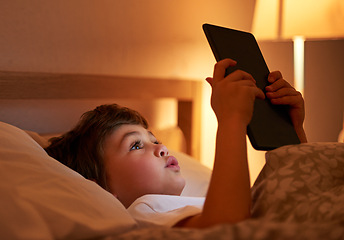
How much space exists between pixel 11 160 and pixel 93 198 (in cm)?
17

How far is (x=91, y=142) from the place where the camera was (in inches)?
44.3

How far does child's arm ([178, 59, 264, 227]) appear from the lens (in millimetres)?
701

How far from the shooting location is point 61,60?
1496 millimetres

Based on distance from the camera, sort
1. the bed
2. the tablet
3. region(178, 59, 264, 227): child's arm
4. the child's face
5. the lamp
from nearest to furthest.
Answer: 1. the bed
2. region(178, 59, 264, 227): child's arm
3. the tablet
4. the child's face
5. the lamp

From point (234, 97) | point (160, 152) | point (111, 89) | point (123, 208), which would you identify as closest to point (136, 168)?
point (160, 152)

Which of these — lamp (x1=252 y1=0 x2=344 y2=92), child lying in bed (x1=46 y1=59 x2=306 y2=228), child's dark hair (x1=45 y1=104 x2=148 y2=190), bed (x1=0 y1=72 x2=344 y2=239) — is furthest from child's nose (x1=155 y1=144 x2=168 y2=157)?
lamp (x1=252 y1=0 x2=344 y2=92)

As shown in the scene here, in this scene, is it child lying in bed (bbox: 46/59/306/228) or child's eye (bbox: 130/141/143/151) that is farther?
child's eye (bbox: 130/141/143/151)

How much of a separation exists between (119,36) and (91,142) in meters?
0.73

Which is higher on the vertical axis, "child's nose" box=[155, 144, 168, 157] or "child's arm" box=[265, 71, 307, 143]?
"child's arm" box=[265, 71, 307, 143]

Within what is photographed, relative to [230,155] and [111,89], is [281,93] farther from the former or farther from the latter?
[111,89]

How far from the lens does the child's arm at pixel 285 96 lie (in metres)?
0.91

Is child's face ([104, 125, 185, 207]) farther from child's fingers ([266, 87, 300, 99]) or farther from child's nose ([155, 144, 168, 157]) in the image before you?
child's fingers ([266, 87, 300, 99])

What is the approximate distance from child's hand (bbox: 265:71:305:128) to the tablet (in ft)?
0.04

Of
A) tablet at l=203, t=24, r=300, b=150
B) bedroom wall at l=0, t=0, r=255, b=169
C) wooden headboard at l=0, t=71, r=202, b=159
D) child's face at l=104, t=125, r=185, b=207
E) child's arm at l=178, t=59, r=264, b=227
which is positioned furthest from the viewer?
bedroom wall at l=0, t=0, r=255, b=169
